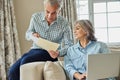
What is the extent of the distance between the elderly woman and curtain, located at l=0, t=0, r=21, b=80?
1.72 metres

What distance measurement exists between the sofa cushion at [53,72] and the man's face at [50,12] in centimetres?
Result: 63

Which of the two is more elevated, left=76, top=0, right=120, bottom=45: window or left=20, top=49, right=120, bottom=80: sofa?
left=76, top=0, right=120, bottom=45: window

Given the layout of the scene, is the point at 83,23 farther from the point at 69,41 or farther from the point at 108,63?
the point at 108,63

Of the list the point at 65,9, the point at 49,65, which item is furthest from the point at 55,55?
the point at 65,9

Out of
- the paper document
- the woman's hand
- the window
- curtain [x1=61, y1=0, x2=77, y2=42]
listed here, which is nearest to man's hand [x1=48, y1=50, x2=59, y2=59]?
the paper document

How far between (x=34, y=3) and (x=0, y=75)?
134 cm

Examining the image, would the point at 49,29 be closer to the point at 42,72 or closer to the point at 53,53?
the point at 53,53

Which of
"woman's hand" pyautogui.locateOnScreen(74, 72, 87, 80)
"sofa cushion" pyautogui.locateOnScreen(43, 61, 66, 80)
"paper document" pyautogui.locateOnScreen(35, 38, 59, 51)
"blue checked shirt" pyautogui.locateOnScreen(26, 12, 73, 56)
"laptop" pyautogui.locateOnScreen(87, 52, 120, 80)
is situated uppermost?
"blue checked shirt" pyautogui.locateOnScreen(26, 12, 73, 56)

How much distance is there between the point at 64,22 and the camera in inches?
103

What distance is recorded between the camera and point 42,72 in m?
2.13

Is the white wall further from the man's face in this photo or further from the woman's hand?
the woman's hand

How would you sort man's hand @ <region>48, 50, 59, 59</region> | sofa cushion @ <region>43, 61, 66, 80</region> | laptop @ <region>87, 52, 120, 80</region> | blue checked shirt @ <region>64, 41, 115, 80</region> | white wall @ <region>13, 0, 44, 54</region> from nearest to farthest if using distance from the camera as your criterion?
laptop @ <region>87, 52, 120, 80</region>
sofa cushion @ <region>43, 61, 66, 80</region>
blue checked shirt @ <region>64, 41, 115, 80</region>
man's hand @ <region>48, 50, 59, 59</region>
white wall @ <region>13, 0, 44, 54</region>

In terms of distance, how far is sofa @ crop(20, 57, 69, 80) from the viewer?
2051mm

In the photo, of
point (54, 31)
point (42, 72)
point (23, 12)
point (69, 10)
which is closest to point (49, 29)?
point (54, 31)
